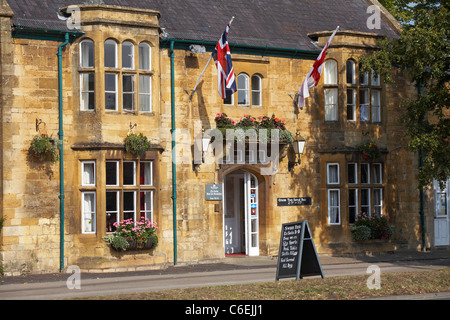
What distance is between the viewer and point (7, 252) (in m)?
20.0

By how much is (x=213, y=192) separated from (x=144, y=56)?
4609mm

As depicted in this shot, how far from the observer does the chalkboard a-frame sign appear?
53.9 ft

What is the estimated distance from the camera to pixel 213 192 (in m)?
23.2

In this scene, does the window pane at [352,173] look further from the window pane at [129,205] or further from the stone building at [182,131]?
the window pane at [129,205]

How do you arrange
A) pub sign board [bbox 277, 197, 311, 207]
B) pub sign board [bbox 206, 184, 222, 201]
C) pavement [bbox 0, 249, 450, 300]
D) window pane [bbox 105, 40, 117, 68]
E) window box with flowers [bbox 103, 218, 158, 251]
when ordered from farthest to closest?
pub sign board [bbox 277, 197, 311, 207] < pub sign board [bbox 206, 184, 222, 201] < window pane [bbox 105, 40, 117, 68] < window box with flowers [bbox 103, 218, 158, 251] < pavement [bbox 0, 249, 450, 300]

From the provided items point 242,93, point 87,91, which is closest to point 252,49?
point 242,93

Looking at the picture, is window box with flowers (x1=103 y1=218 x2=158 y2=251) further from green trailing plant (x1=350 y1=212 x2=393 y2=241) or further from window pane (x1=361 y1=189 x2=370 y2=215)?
window pane (x1=361 y1=189 x2=370 y2=215)

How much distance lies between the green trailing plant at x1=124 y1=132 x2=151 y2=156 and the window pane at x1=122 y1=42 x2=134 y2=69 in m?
2.00

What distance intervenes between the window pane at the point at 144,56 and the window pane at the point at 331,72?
6456mm

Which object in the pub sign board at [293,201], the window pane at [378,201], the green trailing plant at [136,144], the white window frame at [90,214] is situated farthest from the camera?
the window pane at [378,201]

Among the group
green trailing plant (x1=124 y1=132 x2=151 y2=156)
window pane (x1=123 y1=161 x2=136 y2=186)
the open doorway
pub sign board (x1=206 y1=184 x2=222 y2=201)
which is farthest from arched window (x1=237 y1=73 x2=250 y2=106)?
window pane (x1=123 y1=161 x2=136 y2=186)

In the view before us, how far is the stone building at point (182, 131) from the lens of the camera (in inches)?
810

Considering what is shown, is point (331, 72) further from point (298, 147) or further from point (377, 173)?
point (377, 173)

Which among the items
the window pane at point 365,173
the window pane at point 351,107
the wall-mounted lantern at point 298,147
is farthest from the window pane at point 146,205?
the window pane at point 365,173
